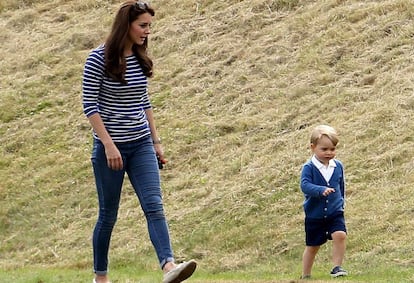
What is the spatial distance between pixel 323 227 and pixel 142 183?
197 cm

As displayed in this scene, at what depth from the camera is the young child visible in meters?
7.68

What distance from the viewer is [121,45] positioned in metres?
6.45

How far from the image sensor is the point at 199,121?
1448cm

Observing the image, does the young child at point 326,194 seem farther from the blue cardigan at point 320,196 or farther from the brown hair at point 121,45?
the brown hair at point 121,45

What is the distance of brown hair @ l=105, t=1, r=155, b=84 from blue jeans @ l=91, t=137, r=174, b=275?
49 cm

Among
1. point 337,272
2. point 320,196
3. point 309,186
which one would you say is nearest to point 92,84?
point 309,186

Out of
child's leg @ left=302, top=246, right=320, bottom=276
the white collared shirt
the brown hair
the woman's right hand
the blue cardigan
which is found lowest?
child's leg @ left=302, top=246, right=320, bottom=276

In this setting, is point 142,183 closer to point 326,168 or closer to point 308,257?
point 326,168

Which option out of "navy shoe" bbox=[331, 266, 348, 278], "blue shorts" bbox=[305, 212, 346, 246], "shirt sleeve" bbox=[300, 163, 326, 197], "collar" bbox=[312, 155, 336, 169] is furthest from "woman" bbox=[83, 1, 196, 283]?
"navy shoe" bbox=[331, 266, 348, 278]

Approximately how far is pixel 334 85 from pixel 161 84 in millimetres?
3540

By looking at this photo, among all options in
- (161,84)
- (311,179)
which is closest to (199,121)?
(161,84)

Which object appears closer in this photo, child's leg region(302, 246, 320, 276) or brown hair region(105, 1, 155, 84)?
brown hair region(105, 1, 155, 84)

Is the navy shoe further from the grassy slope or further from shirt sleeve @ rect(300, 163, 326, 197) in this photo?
shirt sleeve @ rect(300, 163, 326, 197)

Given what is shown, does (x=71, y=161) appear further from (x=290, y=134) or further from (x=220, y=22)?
(x=220, y=22)
